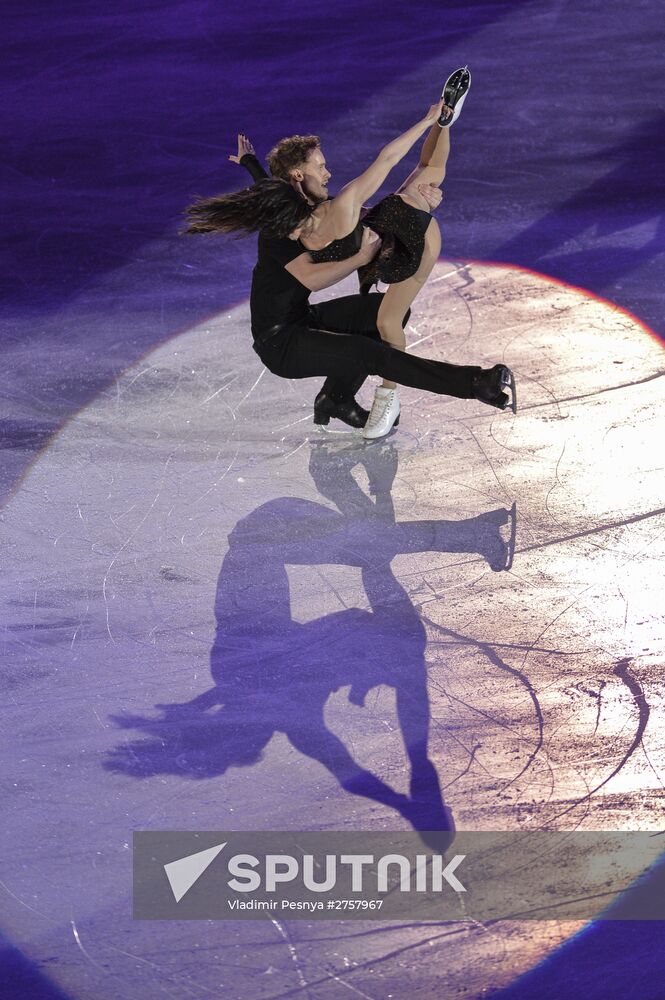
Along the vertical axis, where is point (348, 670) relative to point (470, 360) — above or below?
below

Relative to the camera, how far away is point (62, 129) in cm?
724

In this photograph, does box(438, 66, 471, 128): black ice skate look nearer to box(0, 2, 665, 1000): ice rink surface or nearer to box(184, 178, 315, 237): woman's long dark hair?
box(184, 178, 315, 237): woman's long dark hair

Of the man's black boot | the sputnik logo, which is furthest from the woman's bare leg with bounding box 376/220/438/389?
the sputnik logo

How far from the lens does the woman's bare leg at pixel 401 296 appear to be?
4.70 m

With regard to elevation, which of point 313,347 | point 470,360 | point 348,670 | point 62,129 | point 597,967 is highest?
point 62,129

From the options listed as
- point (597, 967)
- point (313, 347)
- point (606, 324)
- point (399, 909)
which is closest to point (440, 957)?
point (399, 909)

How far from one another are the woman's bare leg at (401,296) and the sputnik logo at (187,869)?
7.29 ft

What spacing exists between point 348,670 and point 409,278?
1.69 meters

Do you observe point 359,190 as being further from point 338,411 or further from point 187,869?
point 187,869

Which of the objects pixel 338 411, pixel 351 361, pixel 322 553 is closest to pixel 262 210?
pixel 351 361

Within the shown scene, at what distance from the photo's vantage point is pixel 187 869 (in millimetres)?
3236

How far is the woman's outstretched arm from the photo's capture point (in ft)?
13.8

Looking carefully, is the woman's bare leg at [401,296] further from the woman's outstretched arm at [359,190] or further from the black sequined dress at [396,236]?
the woman's outstretched arm at [359,190]

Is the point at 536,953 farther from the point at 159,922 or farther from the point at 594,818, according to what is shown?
the point at 159,922
